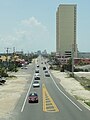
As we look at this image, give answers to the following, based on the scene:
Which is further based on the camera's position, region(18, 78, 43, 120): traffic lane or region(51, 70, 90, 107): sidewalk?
region(51, 70, 90, 107): sidewalk

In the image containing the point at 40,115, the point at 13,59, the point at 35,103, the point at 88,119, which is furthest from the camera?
the point at 13,59

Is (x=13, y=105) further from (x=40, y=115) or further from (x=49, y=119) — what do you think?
(x=49, y=119)

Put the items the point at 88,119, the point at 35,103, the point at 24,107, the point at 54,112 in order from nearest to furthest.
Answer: the point at 88,119, the point at 54,112, the point at 24,107, the point at 35,103

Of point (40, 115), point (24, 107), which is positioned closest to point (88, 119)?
point (40, 115)

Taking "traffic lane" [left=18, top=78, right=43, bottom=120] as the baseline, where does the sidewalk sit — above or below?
below

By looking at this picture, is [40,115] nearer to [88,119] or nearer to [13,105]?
[88,119]

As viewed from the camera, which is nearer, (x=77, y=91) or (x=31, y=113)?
(x=31, y=113)

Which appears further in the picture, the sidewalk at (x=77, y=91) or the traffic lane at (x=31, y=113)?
the sidewalk at (x=77, y=91)

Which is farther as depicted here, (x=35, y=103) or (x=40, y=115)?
(x=35, y=103)

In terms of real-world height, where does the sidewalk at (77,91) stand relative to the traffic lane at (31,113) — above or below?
below

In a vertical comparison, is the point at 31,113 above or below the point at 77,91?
above
